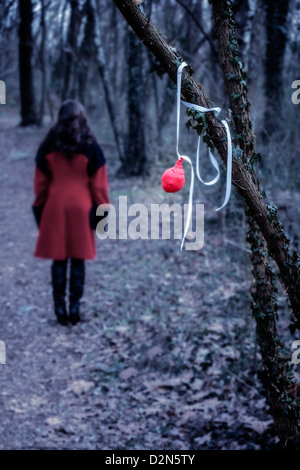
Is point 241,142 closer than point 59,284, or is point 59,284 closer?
point 241,142

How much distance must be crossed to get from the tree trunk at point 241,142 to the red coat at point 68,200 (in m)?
2.83

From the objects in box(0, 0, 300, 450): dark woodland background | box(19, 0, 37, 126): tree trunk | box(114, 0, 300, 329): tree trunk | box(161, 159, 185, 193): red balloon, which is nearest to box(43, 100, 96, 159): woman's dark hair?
box(0, 0, 300, 450): dark woodland background

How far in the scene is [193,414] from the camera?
143 inches

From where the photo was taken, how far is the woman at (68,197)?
4777 mm

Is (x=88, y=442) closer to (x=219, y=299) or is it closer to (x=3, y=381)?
(x=3, y=381)

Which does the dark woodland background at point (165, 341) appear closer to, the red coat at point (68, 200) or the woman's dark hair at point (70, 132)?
the red coat at point (68, 200)

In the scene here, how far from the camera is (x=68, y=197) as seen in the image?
16.2ft

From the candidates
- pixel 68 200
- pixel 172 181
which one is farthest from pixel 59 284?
pixel 172 181

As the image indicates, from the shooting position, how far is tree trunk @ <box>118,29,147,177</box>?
34.9 feet

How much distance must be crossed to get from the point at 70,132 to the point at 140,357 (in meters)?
2.15

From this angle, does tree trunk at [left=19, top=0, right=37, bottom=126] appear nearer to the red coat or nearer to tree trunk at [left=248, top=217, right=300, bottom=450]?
the red coat

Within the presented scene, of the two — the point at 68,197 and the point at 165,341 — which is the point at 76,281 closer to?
the point at 68,197
